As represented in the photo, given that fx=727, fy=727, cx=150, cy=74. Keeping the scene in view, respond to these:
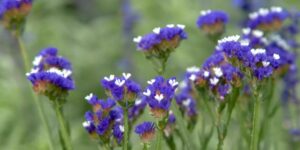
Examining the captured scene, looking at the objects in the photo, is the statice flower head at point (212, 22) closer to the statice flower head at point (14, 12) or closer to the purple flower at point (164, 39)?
the purple flower at point (164, 39)

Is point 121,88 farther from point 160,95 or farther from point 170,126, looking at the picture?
point 170,126

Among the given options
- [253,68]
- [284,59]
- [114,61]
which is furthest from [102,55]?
[253,68]

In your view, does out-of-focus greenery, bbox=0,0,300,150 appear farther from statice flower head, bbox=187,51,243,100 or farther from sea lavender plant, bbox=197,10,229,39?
statice flower head, bbox=187,51,243,100

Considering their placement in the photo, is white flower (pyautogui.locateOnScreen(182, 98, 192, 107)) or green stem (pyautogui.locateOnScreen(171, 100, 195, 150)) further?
white flower (pyautogui.locateOnScreen(182, 98, 192, 107))

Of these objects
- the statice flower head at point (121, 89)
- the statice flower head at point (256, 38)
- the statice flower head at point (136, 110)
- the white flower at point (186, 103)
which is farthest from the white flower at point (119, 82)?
the statice flower head at point (256, 38)

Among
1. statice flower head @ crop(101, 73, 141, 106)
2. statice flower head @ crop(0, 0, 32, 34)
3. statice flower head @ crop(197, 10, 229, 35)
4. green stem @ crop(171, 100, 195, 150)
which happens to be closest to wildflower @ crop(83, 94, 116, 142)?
statice flower head @ crop(101, 73, 141, 106)

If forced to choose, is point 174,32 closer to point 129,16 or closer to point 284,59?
point 284,59
